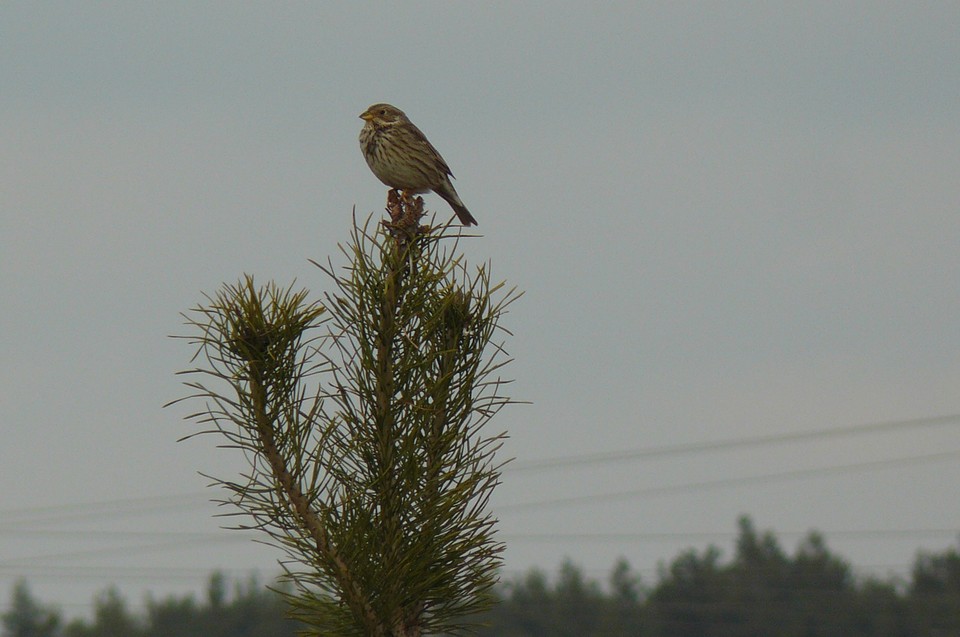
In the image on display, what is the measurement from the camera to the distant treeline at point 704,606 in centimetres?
6606

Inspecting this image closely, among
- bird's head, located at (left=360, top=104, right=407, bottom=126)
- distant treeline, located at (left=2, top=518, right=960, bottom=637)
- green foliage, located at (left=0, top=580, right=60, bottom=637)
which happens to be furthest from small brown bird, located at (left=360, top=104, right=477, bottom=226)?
green foliage, located at (left=0, top=580, right=60, bottom=637)

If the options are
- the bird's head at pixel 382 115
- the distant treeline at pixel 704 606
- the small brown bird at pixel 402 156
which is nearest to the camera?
the small brown bird at pixel 402 156

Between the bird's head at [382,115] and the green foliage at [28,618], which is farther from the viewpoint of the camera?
the green foliage at [28,618]

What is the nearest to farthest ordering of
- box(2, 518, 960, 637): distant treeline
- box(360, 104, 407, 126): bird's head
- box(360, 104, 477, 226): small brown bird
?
box(360, 104, 477, 226): small brown bird, box(360, 104, 407, 126): bird's head, box(2, 518, 960, 637): distant treeline

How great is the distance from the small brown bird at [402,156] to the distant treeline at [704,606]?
5561 centimetres

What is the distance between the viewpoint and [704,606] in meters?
63.9

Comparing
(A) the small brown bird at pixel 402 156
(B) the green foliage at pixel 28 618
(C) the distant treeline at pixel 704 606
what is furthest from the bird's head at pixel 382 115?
(B) the green foliage at pixel 28 618

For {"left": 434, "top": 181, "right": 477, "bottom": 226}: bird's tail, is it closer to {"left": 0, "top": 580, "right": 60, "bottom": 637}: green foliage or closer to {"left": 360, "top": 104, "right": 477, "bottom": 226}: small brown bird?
{"left": 360, "top": 104, "right": 477, "bottom": 226}: small brown bird

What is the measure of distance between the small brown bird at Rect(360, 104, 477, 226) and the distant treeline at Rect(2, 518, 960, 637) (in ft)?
182

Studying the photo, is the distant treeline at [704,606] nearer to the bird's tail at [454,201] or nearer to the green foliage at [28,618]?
the green foliage at [28,618]

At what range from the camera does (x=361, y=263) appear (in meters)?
4.80

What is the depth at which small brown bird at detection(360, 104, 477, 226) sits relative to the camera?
8.13 m

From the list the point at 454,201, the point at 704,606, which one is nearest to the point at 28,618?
the point at 704,606

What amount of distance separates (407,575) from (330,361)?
0.82 meters
